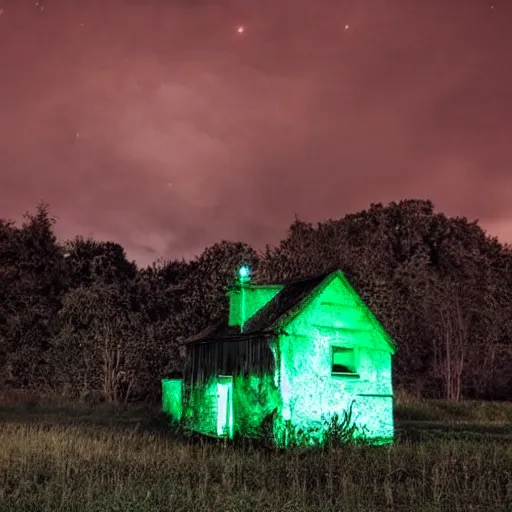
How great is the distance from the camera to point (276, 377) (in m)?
20.4

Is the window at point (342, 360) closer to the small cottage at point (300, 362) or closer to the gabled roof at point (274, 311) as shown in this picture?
the small cottage at point (300, 362)

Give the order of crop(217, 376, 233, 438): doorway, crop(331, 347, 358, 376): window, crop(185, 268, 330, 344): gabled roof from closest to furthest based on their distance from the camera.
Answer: crop(185, 268, 330, 344): gabled roof < crop(331, 347, 358, 376): window < crop(217, 376, 233, 438): doorway

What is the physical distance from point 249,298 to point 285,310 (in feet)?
9.85

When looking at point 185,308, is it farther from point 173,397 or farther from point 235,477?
point 235,477

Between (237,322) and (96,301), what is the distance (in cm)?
2136

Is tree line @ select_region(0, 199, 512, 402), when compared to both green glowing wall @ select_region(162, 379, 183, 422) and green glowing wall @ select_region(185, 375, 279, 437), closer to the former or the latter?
green glowing wall @ select_region(162, 379, 183, 422)

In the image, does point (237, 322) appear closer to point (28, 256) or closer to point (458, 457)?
point (458, 457)

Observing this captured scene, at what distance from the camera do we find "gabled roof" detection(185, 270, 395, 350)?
2100 cm

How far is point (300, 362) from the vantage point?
20797mm

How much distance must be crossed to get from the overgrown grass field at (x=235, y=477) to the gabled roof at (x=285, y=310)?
4089mm

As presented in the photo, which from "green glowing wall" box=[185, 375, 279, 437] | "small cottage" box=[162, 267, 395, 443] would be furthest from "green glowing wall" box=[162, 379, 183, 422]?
"small cottage" box=[162, 267, 395, 443]

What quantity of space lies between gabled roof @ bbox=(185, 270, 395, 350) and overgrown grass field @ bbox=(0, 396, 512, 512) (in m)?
4.09

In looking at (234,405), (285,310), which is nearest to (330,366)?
(285,310)

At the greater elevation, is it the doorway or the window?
the window
